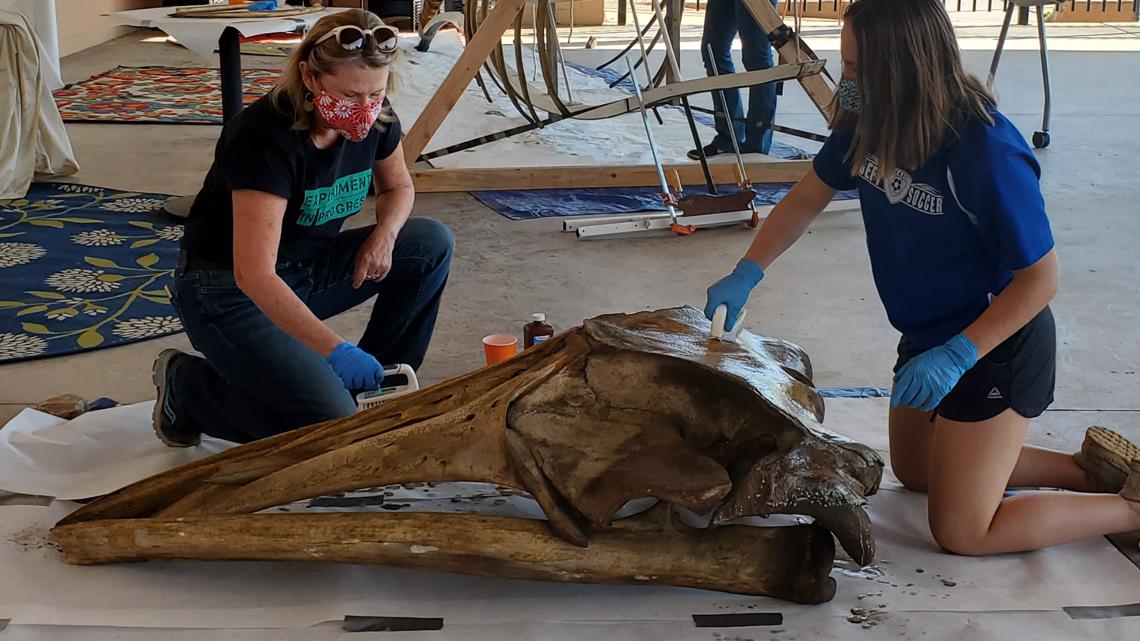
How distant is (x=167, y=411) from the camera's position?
280cm

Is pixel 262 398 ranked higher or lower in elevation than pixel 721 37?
lower

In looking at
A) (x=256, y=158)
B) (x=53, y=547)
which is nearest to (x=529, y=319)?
(x=256, y=158)

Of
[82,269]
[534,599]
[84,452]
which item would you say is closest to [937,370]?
[534,599]

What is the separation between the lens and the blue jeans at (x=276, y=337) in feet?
8.62

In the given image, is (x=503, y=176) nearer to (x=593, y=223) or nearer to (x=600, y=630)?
(x=593, y=223)

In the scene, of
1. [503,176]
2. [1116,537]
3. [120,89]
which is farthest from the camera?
[120,89]

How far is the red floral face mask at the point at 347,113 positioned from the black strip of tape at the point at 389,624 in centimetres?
101

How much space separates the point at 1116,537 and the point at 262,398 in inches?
73.2

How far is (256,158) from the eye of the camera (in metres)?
2.44

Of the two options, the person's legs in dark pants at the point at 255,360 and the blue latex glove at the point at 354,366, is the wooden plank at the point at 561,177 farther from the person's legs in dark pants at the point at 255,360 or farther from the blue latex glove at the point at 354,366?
the blue latex glove at the point at 354,366

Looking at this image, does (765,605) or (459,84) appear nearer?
(765,605)

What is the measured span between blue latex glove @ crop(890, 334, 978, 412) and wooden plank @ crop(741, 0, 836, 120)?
2749 millimetres

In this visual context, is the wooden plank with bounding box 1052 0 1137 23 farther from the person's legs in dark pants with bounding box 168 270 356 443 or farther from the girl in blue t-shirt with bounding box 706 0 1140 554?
the person's legs in dark pants with bounding box 168 270 356 443

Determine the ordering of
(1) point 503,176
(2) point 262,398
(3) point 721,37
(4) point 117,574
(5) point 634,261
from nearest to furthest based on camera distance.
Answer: (4) point 117,574 → (2) point 262,398 → (5) point 634,261 → (1) point 503,176 → (3) point 721,37
